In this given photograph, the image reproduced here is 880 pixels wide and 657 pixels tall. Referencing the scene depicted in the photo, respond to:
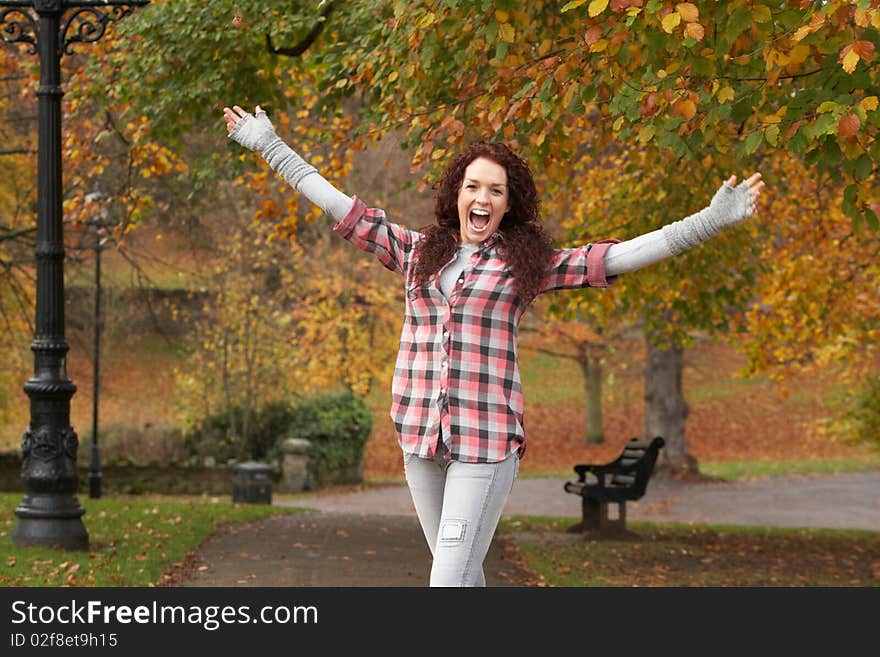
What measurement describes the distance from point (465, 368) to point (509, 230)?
0.55 metres

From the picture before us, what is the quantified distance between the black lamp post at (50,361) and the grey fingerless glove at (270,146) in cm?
556

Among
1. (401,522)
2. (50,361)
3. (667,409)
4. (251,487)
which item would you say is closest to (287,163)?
(50,361)

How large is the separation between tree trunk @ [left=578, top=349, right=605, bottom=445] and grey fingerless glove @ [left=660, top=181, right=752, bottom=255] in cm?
3113

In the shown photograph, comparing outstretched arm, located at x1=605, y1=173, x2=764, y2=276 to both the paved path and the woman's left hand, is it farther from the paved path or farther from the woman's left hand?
the paved path

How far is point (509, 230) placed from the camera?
14.9ft

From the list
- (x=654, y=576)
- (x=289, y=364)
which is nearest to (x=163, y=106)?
(x=654, y=576)

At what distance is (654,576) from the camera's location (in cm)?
1175

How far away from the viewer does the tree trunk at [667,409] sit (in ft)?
82.0

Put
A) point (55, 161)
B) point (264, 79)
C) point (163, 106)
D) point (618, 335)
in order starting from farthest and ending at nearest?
point (618, 335)
point (264, 79)
point (163, 106)
point (55, 161)

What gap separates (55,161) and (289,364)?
52.1 ft

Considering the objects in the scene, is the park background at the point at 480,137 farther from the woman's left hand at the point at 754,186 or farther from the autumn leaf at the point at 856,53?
the woman's left hand at the point at 754,186

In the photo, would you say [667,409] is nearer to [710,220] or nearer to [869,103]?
[869,103]

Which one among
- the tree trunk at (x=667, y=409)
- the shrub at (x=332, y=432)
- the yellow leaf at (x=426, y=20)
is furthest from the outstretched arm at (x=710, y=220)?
the shrub at (x=332, y=432)
